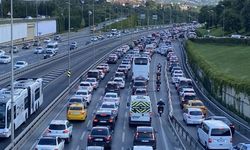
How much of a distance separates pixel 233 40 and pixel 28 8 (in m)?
89.2

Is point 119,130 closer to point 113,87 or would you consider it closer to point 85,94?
point 85,94

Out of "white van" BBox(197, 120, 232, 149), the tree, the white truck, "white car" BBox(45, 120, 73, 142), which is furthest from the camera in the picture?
the tree

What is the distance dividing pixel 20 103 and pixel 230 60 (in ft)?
135

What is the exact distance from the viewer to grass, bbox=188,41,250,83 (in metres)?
62.7

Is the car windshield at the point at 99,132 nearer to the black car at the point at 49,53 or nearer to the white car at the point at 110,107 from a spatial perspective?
the white car at the point at 110,107

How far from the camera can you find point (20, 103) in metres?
41.7

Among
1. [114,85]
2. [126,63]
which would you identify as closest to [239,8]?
[126,63]

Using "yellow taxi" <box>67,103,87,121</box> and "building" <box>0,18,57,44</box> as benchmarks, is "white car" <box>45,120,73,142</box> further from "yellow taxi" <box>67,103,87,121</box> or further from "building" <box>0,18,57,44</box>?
"building" <box>0,18,57,44</box>

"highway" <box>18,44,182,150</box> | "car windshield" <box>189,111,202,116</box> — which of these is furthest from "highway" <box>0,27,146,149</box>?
"car windshield" <box>189,111,202,116</box>

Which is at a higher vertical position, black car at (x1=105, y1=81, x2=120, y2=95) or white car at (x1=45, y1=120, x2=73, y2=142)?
white car at (x1=45, y1=120, x2=73, y2=142)

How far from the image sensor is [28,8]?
7072 inches

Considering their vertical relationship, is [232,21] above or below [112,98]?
above

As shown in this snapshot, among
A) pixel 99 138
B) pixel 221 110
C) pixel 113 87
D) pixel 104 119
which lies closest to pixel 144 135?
pixel 99 138

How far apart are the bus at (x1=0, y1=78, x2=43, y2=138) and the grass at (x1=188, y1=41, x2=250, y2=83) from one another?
16.3m
